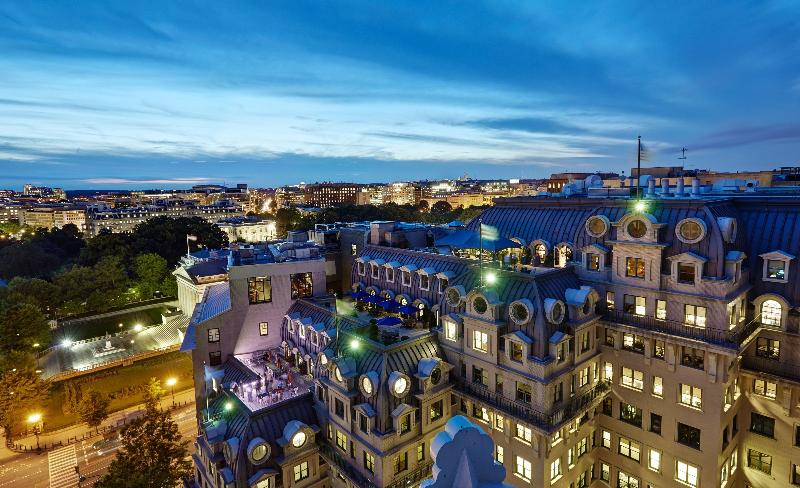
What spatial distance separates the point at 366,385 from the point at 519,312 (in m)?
14.4

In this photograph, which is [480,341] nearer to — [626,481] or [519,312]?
[519,312]

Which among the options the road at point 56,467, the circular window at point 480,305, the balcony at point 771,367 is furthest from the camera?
the road at point 56,467

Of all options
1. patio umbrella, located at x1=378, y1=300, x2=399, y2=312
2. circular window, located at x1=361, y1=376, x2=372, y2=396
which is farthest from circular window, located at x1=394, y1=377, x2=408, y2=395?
patio umbrella, located at x1=378, y1=300, x2=399, y2=312

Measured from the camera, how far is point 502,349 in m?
38.2

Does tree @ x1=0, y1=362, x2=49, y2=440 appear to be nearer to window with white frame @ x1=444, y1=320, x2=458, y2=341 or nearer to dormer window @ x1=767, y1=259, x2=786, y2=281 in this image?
window with white frame @ x1=444, y1=320, x2=458, y2=341

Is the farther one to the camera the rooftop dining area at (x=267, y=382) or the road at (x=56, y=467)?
the road at (x=56, y=467)

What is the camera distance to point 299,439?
127 feet

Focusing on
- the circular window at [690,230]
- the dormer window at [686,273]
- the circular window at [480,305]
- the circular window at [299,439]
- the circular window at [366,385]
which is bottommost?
the circular window at [299,439]

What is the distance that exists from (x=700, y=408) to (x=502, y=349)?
17201mm

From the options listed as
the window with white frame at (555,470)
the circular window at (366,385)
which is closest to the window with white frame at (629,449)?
the window with white frame at (555,470)

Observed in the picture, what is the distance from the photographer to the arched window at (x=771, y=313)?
37.6 metres

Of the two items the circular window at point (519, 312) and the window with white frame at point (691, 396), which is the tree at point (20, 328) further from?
the window with white frame at point (691, 396)

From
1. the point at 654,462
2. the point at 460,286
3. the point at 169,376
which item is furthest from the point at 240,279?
the point at 654,462

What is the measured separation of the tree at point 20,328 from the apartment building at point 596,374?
5285 centimetres
